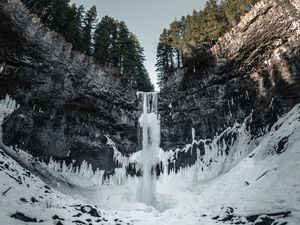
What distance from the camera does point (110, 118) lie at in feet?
98.7

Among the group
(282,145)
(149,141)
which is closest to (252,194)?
(282,145)

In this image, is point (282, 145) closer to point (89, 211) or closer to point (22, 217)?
point (89, 211)

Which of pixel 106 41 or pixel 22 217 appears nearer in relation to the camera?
pixel 22 217

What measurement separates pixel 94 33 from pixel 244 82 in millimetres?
21025

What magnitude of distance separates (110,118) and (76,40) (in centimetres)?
941

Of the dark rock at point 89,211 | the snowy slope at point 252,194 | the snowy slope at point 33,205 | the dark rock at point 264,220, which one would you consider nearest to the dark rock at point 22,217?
the snowy slope at point 33,205

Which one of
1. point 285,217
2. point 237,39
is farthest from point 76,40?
point 285,217

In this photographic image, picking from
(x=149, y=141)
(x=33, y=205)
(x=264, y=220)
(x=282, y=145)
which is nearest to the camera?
(x=264, y=220)

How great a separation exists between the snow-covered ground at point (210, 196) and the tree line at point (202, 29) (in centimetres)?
1093

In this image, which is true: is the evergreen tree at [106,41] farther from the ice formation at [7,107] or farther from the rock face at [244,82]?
the ice formation at [7,107]

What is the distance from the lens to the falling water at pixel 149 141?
27.4 metres

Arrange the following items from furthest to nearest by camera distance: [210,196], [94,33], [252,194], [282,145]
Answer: [94,33] → [210,196] → [282,145] → [252,194]

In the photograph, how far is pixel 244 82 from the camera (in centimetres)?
2691

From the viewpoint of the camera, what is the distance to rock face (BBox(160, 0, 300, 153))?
2342 centimetres
